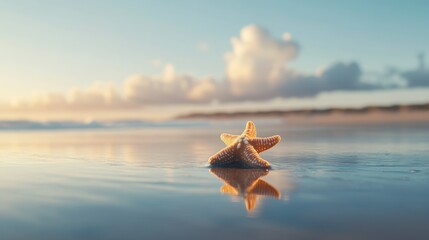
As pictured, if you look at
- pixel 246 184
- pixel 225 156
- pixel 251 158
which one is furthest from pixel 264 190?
pixel 225 156

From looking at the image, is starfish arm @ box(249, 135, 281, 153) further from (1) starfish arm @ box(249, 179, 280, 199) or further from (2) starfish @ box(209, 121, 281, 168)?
(1) starfish arm @ box(249, 179, 280, 199)

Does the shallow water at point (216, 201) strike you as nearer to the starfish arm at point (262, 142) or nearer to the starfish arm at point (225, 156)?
the starfish arm at point (225, 156)

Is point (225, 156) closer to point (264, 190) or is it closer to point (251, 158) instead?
point (251, 158)

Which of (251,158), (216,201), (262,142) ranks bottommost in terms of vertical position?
(216,201)

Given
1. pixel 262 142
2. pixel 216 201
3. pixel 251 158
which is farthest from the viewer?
pixel 262 142

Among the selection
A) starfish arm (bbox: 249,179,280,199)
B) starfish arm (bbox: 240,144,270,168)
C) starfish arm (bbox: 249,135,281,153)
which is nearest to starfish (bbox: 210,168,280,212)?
starfish arm (bbox: 249,179,280,199)

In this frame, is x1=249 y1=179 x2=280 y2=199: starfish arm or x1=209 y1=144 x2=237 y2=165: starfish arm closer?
x1=249 y1=179 x2=280 y2=199: starfish arm

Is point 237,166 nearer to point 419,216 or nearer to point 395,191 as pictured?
point 395,191

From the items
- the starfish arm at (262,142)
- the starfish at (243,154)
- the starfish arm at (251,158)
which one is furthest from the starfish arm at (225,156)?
the starfish arm at (262,142)

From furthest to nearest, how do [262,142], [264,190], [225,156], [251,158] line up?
[262,142]
[225,156]
[251,158]
[264,190]
